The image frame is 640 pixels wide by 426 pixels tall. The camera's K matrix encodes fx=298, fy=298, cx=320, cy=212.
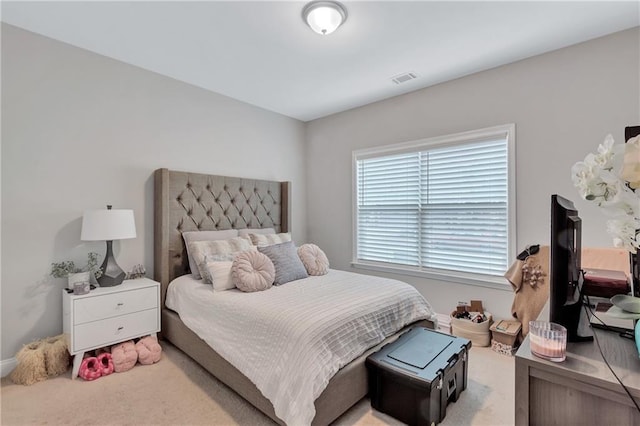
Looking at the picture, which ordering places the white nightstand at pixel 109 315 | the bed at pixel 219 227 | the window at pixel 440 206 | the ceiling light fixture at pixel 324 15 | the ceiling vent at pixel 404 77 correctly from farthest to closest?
the ceiling vent at pixel 404 77, the window at pixel 440 206, the white nightstand at pixel 109 315, the ceiling light fixture at pixel 324 15, the bed at pixel 219 227

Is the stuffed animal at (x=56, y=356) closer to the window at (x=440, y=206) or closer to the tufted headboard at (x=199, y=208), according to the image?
the tufted headboard at (x=199, y=208)

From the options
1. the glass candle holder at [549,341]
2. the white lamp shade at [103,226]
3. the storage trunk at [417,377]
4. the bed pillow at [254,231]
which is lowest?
the storage trunk at [417,377]

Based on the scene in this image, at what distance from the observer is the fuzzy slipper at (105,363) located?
7.59ft

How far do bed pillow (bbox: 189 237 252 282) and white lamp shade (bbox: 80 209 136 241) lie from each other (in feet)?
1.95

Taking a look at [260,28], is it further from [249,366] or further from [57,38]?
[249,366]

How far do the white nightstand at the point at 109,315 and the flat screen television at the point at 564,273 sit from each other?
9.27 ft

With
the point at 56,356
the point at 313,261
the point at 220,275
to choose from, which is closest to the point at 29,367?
the point at 56,356

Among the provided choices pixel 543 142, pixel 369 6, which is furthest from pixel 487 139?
pixel 369 6

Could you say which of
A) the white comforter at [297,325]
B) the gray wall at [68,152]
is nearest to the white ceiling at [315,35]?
the gray wall at [68,152]

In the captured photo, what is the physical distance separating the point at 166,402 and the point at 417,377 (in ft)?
5.37

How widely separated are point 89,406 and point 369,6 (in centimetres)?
324

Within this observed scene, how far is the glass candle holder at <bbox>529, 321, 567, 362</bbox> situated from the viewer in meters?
0.86

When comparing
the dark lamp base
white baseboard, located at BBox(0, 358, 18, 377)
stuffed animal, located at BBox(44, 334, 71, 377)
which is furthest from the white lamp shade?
white baseboard, located at BBox(0, 358, 18, 377)

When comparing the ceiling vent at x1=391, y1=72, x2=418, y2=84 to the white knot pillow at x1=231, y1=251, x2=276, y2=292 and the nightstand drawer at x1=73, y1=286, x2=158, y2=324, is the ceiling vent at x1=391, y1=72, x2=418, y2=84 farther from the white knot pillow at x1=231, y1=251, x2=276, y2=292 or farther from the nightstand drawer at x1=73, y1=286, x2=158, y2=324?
the nightstand drawer at x1=73, y1=286, x2=158, y2=324
